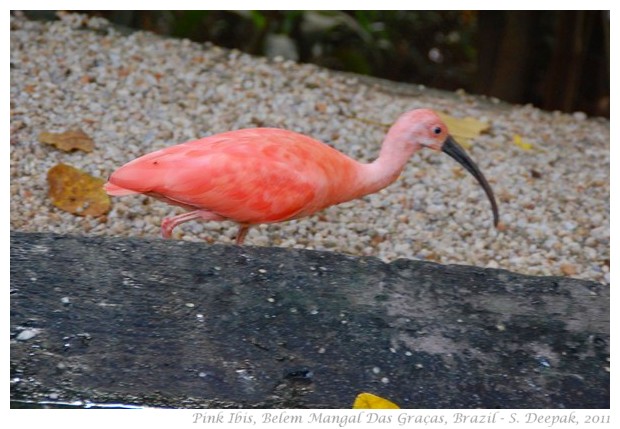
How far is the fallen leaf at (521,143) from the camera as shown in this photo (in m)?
5.89

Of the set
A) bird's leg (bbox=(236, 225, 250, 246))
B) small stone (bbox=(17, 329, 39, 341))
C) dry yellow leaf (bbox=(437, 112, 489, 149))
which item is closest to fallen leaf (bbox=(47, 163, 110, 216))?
bird's leg (bbox=(236, 225, 250, 246))

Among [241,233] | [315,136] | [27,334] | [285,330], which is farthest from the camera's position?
[315,136]

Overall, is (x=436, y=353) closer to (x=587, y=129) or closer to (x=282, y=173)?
(x=282, y=173)

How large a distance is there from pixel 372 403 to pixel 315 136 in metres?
2.62

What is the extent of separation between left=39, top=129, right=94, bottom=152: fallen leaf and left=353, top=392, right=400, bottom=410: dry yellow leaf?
2439mm

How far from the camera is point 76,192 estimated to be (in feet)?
15.3

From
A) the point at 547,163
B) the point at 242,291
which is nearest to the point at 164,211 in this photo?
the point at 242,291

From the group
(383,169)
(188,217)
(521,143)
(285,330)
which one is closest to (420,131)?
(383,169)

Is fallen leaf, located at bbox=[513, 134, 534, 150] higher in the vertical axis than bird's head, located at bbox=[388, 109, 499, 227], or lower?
lower

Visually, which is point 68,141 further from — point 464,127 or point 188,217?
point 464,127

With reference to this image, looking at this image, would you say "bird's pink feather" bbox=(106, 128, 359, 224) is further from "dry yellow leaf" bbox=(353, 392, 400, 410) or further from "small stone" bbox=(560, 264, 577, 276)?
"small stone" bbox=(560, 264, 577, 276)

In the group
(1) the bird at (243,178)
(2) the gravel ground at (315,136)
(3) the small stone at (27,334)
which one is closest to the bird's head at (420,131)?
(1) the bird at (243,178)

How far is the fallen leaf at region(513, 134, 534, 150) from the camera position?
5.89 meters
